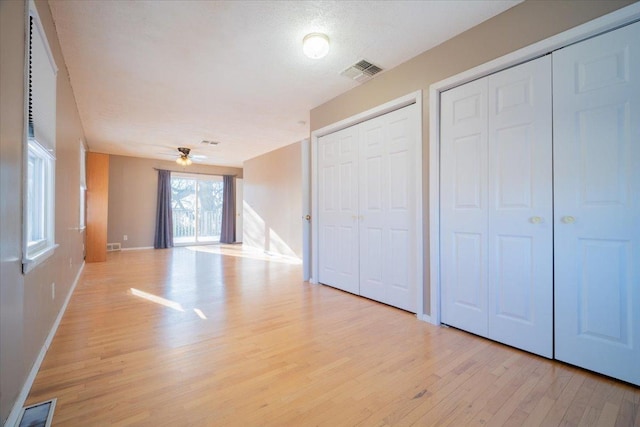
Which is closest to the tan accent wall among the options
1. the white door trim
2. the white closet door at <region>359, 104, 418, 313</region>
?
the white door trim

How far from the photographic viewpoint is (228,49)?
2.68 metres

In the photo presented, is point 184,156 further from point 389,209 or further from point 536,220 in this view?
point 536,220

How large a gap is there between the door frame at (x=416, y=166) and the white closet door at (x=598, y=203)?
101cm

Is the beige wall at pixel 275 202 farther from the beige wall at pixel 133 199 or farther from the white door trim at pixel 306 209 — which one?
the beige wall at pixel 133 199

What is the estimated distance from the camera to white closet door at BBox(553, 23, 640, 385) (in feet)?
5.45

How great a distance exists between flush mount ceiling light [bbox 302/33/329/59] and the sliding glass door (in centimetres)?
734

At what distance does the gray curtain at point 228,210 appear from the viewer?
9219 millimetres

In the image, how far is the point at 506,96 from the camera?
7.18 ft

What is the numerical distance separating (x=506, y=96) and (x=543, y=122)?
355mm

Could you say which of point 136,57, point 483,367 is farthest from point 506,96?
point 136,57

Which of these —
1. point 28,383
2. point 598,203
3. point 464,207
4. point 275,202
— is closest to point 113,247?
point 275,202

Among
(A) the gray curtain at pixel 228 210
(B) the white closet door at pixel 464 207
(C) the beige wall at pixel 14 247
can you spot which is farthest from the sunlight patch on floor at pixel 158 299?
(A) the gray curtain at pixel 228 210

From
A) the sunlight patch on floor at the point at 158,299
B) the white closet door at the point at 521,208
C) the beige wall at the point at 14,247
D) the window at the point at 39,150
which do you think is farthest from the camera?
the sunlight patch on floor at the point at 158,299

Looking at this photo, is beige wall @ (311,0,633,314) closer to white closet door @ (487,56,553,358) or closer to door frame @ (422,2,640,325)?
door frame @ (422,2,640,325)
